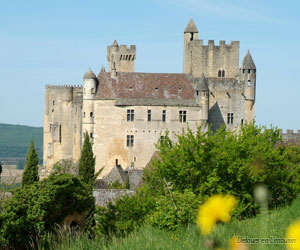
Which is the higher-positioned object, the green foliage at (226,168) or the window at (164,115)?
the window at (164,115)

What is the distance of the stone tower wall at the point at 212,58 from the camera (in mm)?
54344

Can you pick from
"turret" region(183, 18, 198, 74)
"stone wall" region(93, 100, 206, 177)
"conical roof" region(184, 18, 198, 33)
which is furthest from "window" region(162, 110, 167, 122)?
"conical roof" region(184, 18, 198, 33)

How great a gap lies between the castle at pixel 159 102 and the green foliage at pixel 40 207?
23.5m

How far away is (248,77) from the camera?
5347 centimetres

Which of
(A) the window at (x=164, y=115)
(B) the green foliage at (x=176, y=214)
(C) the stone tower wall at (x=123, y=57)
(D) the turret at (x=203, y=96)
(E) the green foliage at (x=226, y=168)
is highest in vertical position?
(C) the stone tower wall at (x=123, y=57)

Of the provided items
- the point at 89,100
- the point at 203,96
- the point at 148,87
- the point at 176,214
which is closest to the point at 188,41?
the point at 148,87

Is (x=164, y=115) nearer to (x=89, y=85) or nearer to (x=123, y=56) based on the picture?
(x=89, y=85)

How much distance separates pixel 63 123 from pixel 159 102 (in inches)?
534

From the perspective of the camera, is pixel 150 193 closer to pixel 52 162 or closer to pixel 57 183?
pixel 57 183

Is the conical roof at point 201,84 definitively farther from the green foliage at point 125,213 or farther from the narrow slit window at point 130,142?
the green foliage at point 125,213

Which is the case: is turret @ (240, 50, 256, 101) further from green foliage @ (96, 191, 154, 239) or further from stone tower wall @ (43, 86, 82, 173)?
green foliage @ (96, 191, 154, 239)

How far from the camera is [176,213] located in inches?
519

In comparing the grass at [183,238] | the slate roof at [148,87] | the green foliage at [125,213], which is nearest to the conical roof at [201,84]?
the slate roof at [148,87]

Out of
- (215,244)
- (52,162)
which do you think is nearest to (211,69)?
(52,162)
